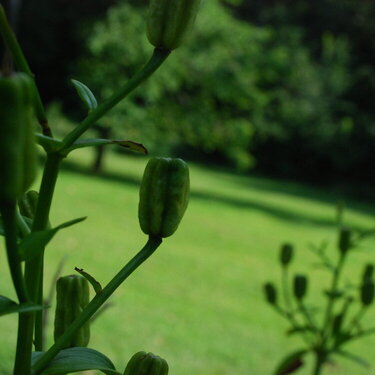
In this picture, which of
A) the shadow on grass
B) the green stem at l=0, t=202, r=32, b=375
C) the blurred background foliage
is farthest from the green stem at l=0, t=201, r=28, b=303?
the shadow on grass

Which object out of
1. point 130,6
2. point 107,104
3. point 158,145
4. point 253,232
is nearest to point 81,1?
point 130,6

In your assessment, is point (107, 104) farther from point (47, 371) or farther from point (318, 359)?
point (318, 359)

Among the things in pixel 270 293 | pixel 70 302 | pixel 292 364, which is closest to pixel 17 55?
pixel 70 302

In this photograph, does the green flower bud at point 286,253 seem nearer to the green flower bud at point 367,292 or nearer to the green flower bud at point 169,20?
the green flower bud at point 367,292

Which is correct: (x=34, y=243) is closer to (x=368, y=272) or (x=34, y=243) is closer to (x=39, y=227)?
(x=39, y=227)

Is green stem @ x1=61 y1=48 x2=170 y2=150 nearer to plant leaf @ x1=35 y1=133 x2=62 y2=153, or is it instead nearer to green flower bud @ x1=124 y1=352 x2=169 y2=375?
plant leaf @ x1=35 y1=133 x2=62 y2=153

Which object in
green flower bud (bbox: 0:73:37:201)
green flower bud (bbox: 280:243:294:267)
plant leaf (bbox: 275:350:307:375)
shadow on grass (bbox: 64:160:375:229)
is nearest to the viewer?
green flower bud (bbox: 0:73:37:201)
